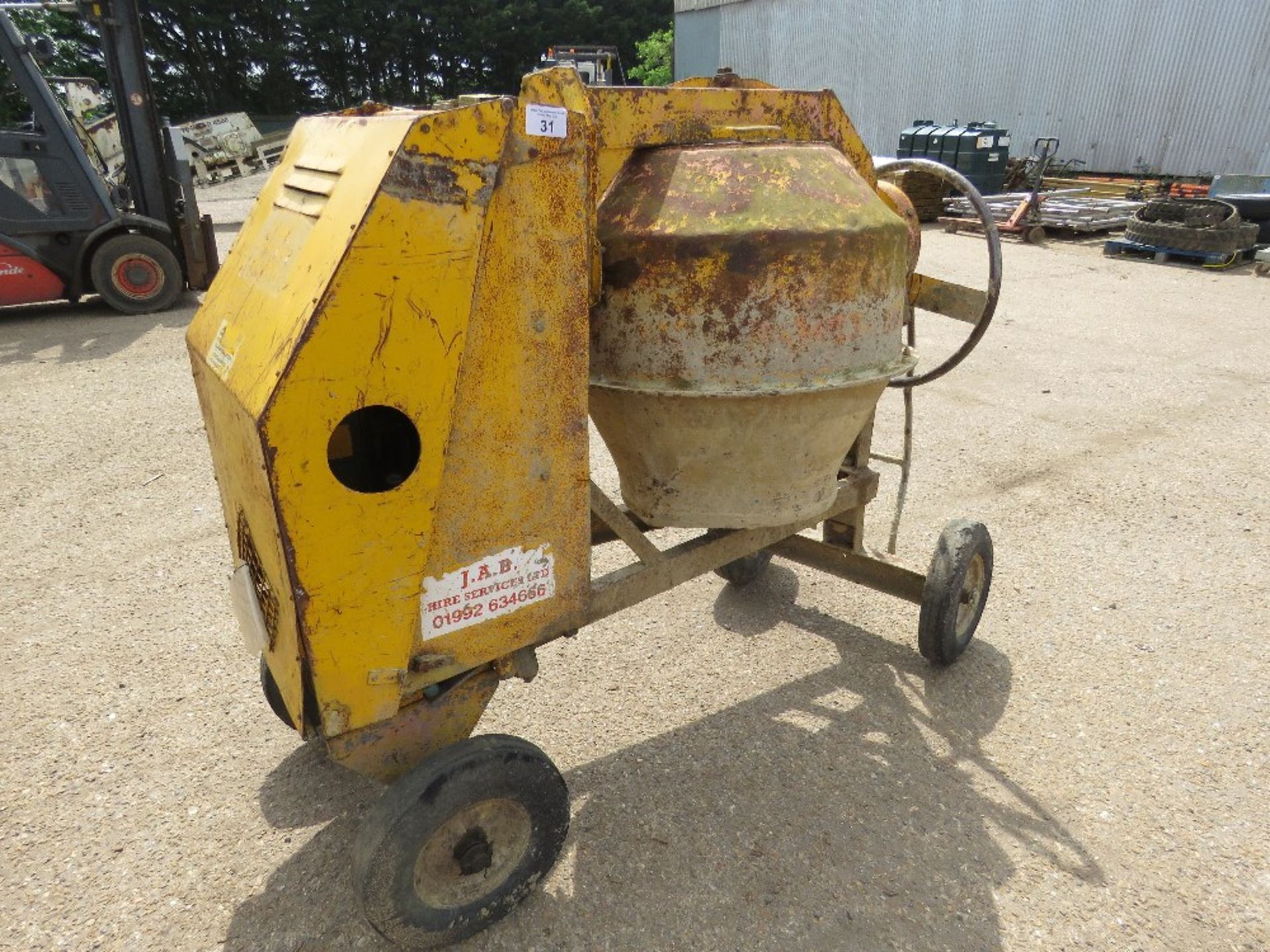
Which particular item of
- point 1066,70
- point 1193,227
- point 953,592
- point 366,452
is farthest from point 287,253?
point 1066,70

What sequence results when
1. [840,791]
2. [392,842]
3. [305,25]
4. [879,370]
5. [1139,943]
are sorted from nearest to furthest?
[392,842] < [1139,943] < [879,370] < [840,791] < [305,25]

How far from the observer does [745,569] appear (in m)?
3.66

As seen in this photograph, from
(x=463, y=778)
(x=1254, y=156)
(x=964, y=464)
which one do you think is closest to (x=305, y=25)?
(x=1254, y=156)

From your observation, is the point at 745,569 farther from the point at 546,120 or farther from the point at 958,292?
the point at 546,120

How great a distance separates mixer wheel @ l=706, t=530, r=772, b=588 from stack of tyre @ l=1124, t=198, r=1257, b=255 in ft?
35.1

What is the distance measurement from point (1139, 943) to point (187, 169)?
32.4 ft

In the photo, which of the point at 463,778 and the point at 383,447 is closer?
the point at 463,778

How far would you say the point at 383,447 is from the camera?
2365 mm

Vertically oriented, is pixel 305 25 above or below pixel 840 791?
above

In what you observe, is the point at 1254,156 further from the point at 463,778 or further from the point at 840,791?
the point at 463,778

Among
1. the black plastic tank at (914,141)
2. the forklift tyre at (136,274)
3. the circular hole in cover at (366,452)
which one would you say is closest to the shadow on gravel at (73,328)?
the forklift tyre at (136,274)

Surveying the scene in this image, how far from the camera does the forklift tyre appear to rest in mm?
8039

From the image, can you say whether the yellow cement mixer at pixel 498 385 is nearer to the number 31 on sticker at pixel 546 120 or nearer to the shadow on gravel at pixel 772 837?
the number 31 on sticker at pixel 546 120

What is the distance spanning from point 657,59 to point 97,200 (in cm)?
2756
